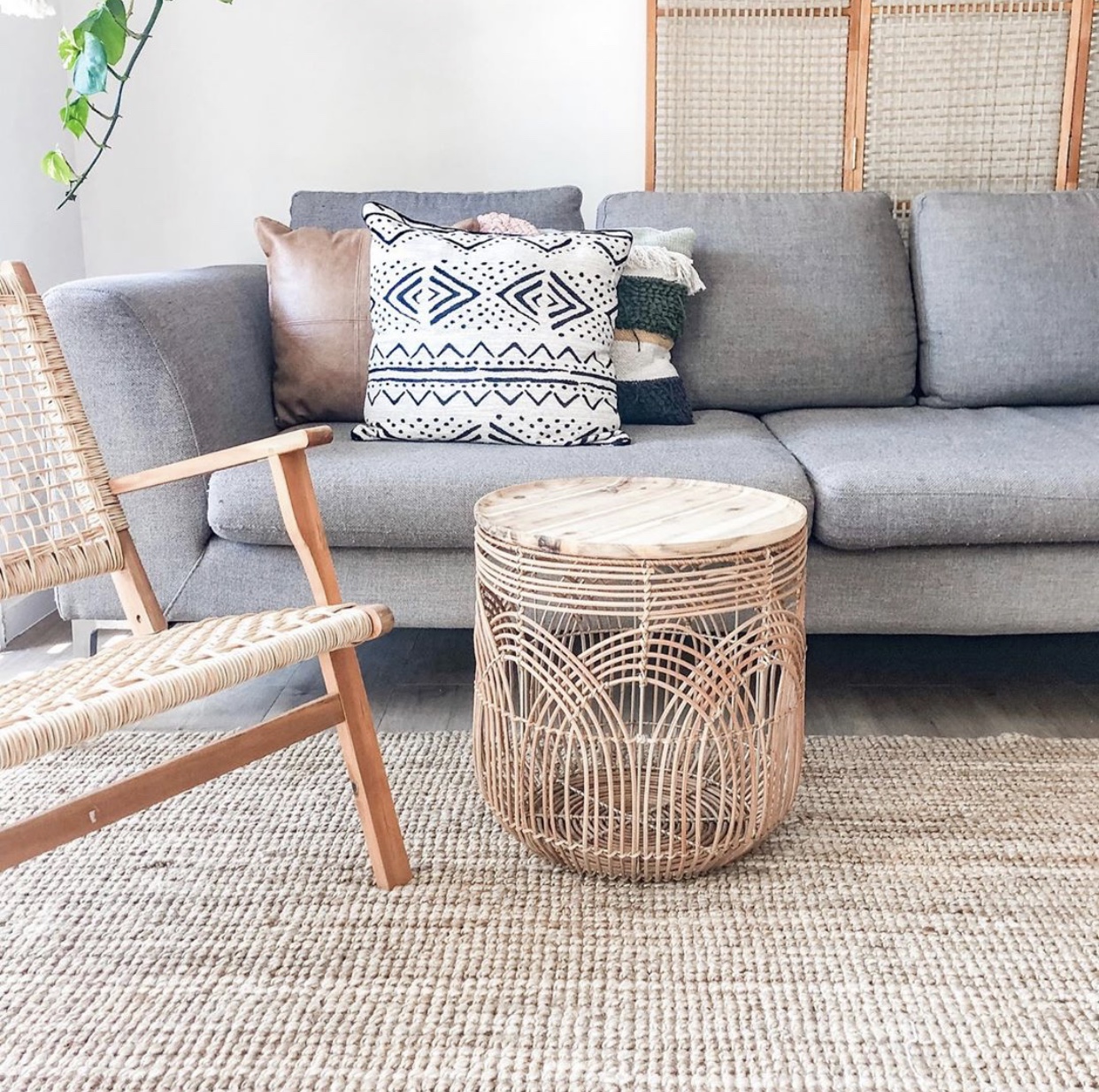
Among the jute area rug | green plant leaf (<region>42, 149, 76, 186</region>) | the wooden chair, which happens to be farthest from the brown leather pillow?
the jute area rug

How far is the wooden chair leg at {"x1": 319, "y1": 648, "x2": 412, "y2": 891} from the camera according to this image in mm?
1354

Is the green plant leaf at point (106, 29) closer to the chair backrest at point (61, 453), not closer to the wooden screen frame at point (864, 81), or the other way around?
the chair backrest at point (61, 453)

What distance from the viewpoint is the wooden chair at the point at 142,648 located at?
3.65 ft

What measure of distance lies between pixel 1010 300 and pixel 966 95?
2.01ft

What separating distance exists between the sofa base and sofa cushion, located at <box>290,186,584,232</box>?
861 millimetres

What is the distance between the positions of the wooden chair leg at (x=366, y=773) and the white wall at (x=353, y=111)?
170 cm

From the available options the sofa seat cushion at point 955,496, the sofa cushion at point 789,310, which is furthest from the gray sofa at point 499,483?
the sofa cushion at point 789,310

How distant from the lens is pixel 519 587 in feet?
4.44

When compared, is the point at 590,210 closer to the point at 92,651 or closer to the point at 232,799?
the point at 92,651

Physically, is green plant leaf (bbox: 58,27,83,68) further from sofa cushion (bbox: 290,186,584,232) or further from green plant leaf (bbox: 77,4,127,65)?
sofa cushion (bbox: 290,186,584,232)

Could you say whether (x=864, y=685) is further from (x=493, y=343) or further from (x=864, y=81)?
(x=864, y=81)

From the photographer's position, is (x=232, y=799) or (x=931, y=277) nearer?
(x=232, y=799)

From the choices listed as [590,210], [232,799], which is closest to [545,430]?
[232,799]

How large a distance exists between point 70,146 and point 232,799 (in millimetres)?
1787
